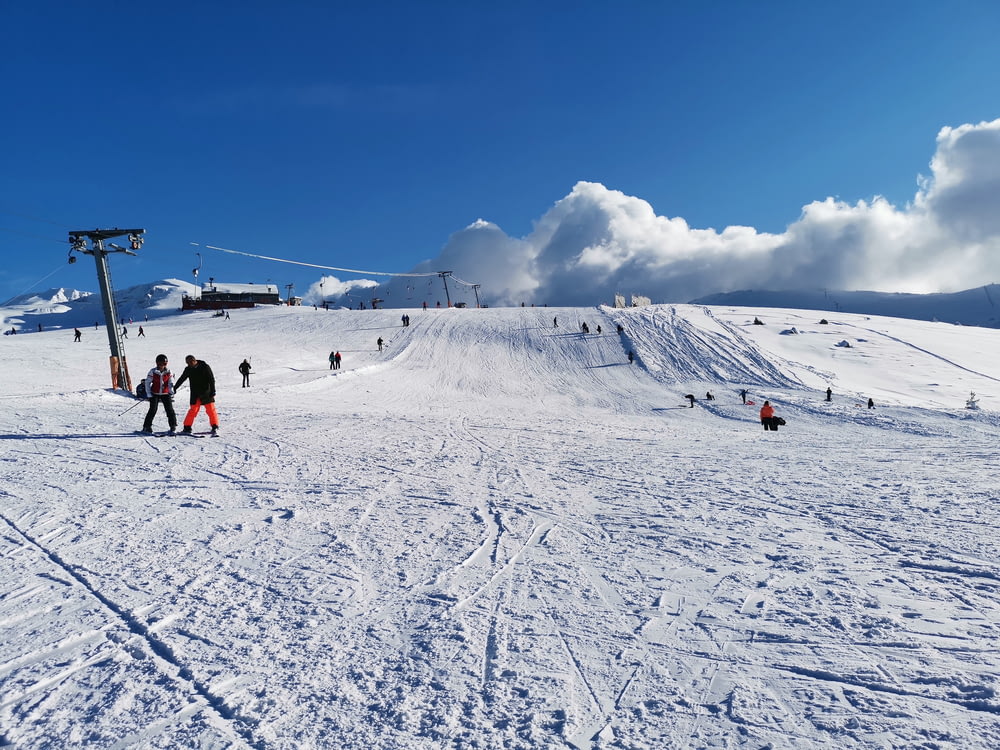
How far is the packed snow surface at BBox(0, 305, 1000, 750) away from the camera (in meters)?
2.77

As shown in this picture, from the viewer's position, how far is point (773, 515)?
6.06 meters

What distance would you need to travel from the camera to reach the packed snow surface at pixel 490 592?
9.07 ft

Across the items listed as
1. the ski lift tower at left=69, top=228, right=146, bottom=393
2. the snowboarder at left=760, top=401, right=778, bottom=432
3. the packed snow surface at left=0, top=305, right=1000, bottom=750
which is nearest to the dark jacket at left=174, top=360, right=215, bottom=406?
the packed snow surface at left=0, top=305, right=1000, bottom=750

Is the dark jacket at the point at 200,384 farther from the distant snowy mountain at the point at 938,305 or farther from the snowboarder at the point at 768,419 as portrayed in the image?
the distant snowy mountain at the point at 938,305

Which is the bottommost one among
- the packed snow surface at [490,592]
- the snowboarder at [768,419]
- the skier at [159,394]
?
the snowboarder at [768,419]

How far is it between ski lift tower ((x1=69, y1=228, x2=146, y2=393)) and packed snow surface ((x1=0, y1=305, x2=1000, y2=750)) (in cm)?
893

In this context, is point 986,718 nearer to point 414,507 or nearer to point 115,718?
point 115,718

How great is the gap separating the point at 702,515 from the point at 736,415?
59.7ft

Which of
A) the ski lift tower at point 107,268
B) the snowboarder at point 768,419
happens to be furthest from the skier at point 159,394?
the snowboarder at point 768,419

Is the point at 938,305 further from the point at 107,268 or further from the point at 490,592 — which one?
the point at 490,592

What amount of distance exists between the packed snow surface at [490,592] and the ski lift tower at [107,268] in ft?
29.3

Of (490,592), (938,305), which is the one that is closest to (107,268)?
(490,592)

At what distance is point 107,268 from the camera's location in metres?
21.1

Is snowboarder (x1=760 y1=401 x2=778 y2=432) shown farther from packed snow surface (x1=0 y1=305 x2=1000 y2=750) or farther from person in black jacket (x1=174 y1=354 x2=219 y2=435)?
person in black jacket (x1=174 y1=354 x2=219 y2=435)
